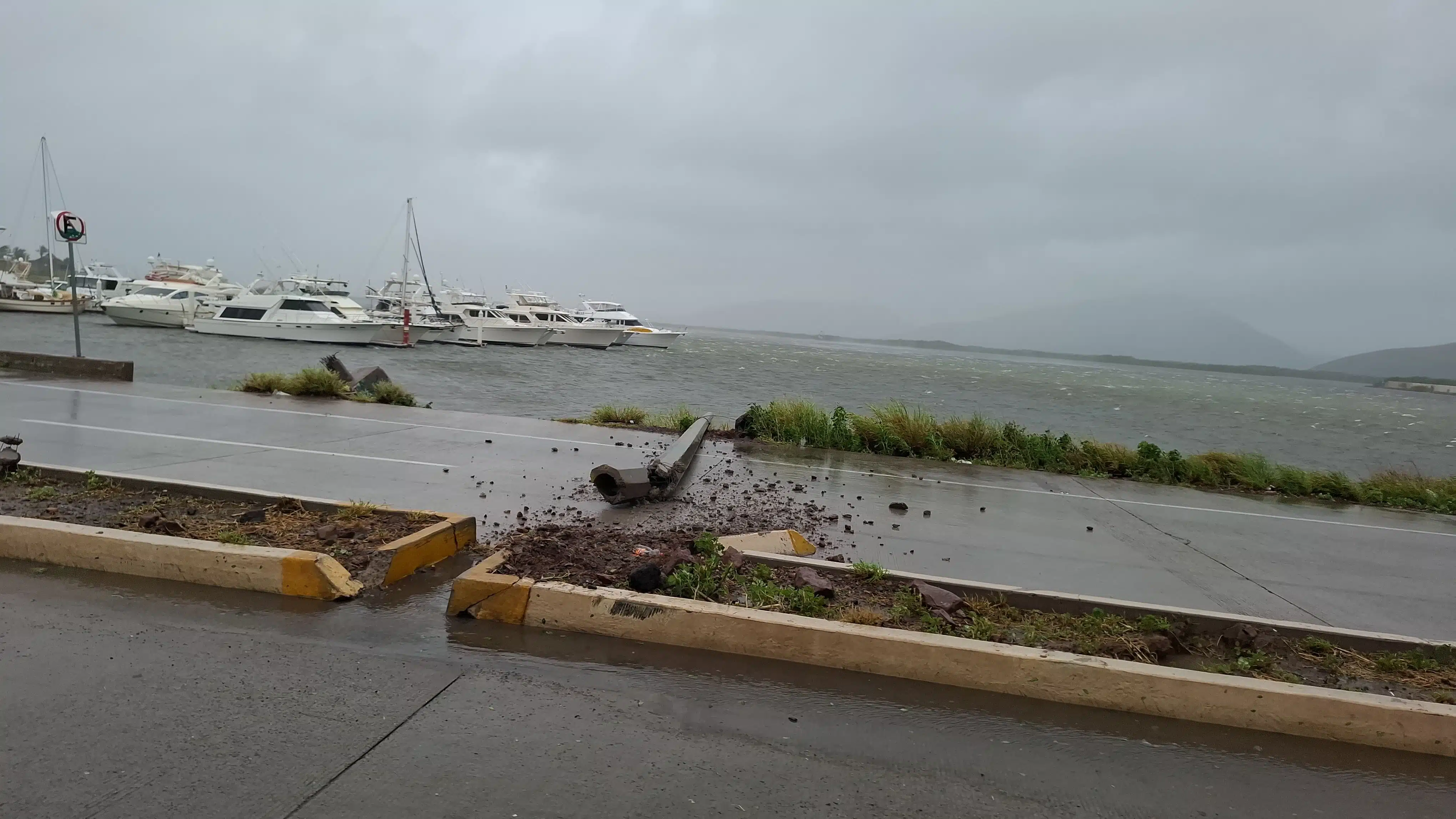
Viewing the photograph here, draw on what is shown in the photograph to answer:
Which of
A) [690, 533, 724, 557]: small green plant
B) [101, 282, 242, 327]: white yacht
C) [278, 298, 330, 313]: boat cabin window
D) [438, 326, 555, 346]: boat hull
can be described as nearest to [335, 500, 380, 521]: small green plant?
[690, 533, 724, 557]: small green plant

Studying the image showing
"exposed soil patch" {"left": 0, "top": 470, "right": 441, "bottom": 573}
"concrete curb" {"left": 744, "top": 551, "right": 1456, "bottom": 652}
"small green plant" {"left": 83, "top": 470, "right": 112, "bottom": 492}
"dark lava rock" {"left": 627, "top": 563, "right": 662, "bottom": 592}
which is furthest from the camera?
"small green plant" {"left": 83, "top": 470, "right": 112, "bottom": 492}

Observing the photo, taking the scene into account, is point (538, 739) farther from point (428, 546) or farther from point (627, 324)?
point (627, 324)

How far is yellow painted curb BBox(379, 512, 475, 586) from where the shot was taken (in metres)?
5.47

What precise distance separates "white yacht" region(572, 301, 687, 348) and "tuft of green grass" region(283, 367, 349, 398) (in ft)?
204

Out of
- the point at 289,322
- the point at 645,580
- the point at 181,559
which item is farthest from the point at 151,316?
the point at 645,580

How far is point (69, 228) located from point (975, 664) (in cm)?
1953

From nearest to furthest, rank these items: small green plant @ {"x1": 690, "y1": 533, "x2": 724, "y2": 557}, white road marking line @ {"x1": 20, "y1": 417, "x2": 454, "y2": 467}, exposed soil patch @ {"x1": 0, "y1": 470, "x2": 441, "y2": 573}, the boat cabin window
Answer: exposed soil patch @ {"x1": 0, "y1": 470, "x2": 441, "y2": 573}
small green plant @ {"x1": 690, "y1": 533, "x2": 724, "y2": 557}
white road marking line @ {"x1": 20, "y1": 417, "x2": 454, "y2": 467}
the boat cabin window

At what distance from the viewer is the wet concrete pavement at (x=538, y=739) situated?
3199 mm

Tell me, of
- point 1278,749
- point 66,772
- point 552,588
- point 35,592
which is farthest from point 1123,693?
point 35,592

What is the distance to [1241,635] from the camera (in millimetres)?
5148

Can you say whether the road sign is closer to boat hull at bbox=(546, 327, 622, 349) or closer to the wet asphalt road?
the wet asphalt road

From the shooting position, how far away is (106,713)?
142 inches

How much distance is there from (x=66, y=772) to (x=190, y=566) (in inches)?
88.9

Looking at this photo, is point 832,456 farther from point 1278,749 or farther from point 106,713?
point 106,713
